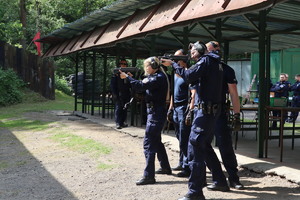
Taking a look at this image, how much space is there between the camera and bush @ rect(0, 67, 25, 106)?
75.8 feet

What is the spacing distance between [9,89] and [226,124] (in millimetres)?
19879

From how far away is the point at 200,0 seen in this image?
752 centimetres

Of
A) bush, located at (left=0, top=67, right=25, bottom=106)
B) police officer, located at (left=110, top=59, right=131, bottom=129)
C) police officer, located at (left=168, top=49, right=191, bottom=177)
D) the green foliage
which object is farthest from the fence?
police officer, located at (left=168, top=49, right=191, bottom=177)

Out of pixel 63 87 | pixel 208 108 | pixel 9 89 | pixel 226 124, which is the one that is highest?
pixel 63 87

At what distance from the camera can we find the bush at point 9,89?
23.1 metres

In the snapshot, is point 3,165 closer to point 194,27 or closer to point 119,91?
point 119,91

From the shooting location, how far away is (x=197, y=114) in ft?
17.3

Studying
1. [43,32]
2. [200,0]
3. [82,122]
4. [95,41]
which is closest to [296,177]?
[200,0]

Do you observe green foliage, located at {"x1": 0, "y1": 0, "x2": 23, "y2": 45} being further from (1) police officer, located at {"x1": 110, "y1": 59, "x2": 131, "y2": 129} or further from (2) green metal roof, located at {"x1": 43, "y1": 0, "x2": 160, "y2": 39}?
(1) police officer, located at {"x1": 110, "y1": 59, "x2": 131, "y2": 129}

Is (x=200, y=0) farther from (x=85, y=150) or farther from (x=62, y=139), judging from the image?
(x=62, y=139)

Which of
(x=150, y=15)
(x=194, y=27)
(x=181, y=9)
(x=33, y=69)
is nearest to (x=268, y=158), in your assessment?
(x=181, y=9)

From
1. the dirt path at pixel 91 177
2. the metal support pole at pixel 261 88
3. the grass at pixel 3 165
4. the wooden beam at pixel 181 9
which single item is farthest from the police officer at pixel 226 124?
the grass at pixel 3 165

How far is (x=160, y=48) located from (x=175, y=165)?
9.96m

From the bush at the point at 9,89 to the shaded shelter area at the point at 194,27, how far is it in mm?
5763
